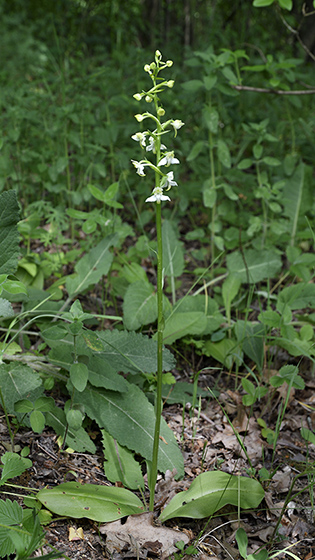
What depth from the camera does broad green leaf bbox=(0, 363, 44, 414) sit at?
1.95 meters

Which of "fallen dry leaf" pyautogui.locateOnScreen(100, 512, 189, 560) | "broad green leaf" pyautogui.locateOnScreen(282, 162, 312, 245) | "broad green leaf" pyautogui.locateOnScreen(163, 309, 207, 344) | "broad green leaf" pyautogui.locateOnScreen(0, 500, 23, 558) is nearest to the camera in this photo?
"broad green leaf" pyautogui.locateOnScreen(0, 500, 23, 558)

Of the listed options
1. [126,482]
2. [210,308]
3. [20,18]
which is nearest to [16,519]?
[126,482]

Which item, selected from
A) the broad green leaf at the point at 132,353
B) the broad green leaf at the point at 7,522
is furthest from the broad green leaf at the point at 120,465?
the broad green leaf at the point at 7,522

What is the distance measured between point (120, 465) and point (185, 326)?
2.84ft

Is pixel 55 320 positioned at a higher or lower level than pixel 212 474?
higher

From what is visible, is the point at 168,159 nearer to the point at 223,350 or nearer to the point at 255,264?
the point at 223,350

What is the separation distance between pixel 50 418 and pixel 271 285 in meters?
2.02

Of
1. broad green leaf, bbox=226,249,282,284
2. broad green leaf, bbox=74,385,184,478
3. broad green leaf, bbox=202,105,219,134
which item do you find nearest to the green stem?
broad green leaf, bbox=74,385,184,478

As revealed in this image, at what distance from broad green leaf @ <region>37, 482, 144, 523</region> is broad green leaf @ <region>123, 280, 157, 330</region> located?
3.17ft

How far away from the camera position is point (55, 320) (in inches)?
99.7

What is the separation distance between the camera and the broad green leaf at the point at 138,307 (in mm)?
2576

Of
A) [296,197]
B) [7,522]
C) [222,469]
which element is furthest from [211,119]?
[7,522]

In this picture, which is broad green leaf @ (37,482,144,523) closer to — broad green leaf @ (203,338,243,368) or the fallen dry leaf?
the fallen dry leaf

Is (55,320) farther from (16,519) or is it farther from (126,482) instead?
(16,519)
